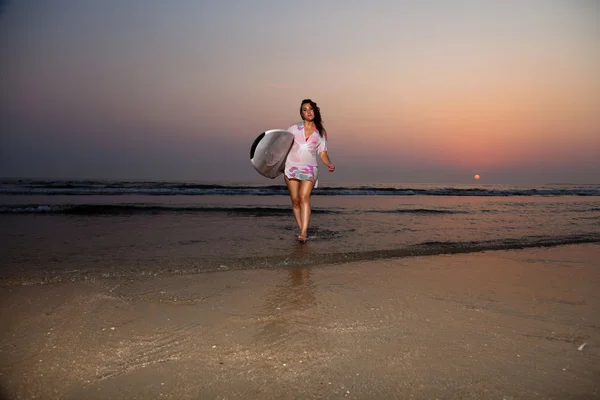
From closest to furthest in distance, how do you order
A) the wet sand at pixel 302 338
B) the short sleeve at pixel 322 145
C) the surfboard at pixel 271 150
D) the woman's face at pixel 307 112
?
the wet sand at pixel 302 338
the woman's face at pixel 307 112
the short sleeve at pixel 322 145
the surfboard at pixel 271 150

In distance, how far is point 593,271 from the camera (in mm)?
3648

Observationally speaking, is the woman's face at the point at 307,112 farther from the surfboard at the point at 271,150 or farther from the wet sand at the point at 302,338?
the wet sand at the point at 302,338

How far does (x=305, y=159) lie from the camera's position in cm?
549

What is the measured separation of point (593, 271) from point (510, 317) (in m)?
2.09

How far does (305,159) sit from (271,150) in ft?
2.17

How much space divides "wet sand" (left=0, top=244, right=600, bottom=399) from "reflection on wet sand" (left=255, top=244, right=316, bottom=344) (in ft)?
0.04

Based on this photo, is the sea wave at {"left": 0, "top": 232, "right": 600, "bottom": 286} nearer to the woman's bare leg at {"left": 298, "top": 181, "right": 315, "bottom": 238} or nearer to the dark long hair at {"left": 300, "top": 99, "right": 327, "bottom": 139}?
the woman's bare leg at {"left": 298, "top": 181, "right": 315, "bottom": 238}

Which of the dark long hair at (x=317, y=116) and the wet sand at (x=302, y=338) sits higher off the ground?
the dark long hair at (x=317, y=116)

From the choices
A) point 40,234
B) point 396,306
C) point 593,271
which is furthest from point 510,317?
point 40,234

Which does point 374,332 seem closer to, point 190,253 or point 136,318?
point 136,318

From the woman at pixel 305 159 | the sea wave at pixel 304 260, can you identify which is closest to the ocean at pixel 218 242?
the sea wave at pixel 304 260

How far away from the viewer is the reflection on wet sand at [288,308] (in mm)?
2031

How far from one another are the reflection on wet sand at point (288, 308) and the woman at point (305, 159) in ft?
7.15

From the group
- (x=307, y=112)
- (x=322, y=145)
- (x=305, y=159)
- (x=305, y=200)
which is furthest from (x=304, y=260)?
(x=307, y=112)
